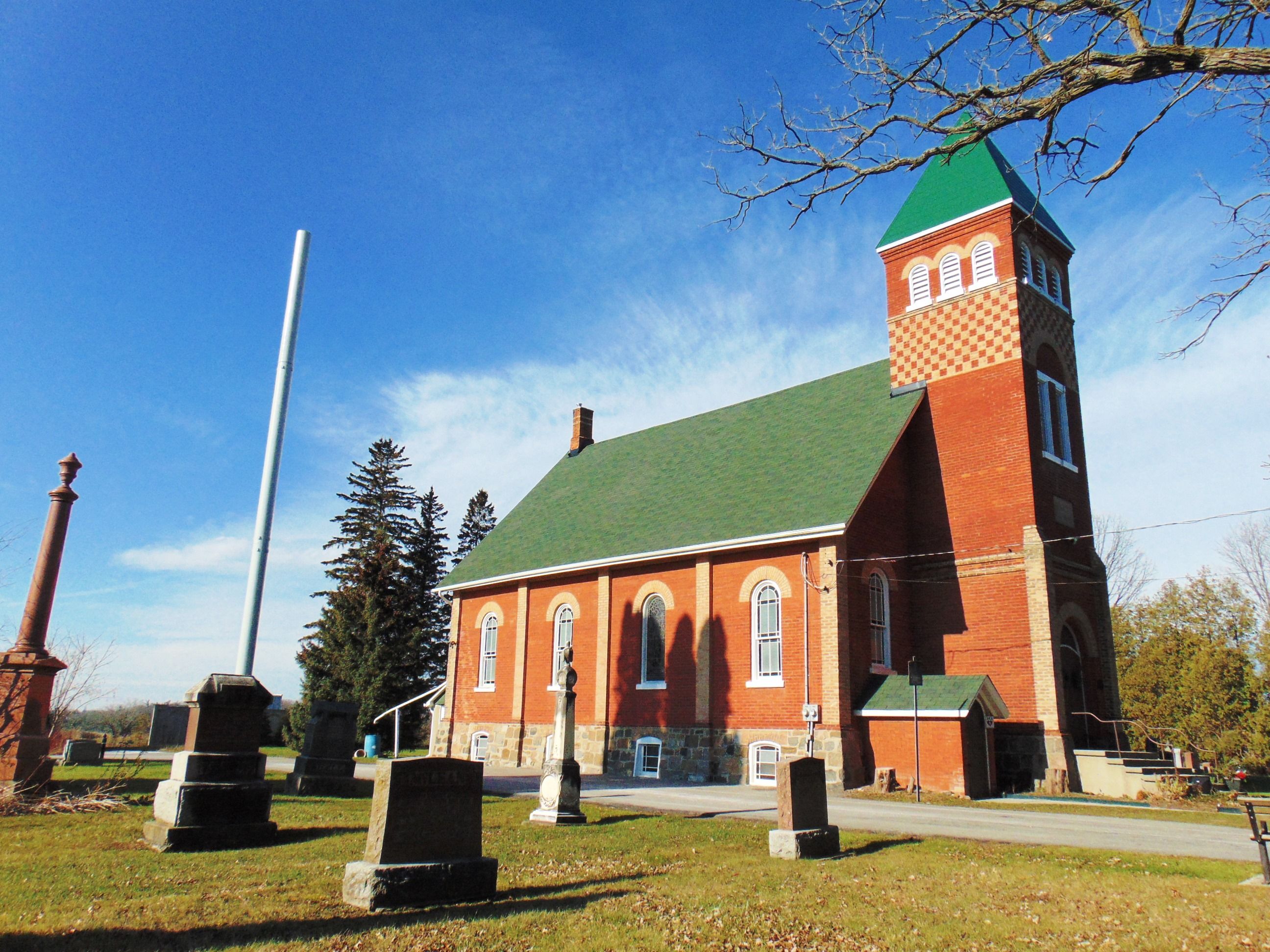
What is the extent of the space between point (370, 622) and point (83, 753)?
1336 centimetres

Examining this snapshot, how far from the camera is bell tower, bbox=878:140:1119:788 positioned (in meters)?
20.7

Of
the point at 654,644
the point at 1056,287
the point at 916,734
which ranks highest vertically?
the point at 1056,287

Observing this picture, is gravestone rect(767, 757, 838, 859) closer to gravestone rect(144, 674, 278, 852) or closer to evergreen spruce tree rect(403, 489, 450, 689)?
gravestone rect(144, 674, 278, 852)

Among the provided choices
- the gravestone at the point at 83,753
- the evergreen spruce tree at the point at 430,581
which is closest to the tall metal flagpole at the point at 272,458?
the gravestone at the point at 83,753

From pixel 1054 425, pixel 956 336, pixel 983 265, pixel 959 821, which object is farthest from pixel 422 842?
pixel 983 265

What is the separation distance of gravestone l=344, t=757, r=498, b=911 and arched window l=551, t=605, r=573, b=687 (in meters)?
18.7

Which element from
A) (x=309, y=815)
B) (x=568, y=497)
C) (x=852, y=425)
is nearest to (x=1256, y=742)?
(x=852, y=425)

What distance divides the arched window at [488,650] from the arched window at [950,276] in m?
17.7

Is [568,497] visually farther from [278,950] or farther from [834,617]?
[278,950]

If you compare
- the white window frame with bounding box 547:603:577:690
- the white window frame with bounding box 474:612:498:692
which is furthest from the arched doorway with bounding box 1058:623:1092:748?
the white window frame with bounding box 474:612:498:692

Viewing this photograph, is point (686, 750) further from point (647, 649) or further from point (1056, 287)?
point (1056, 287)

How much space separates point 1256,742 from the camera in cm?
3103

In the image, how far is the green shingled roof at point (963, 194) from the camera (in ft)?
77.7

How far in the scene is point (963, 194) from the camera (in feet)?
79.7
